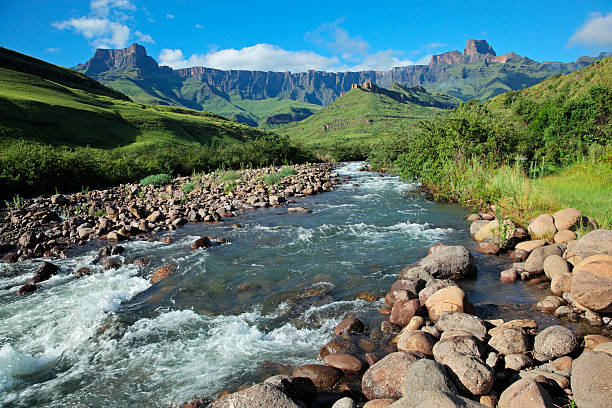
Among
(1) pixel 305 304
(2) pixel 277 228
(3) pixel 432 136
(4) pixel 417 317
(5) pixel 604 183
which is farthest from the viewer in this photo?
(3) pixel 432 136

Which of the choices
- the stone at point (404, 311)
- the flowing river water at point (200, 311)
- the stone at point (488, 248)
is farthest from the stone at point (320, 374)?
the stone at point (488, 248)

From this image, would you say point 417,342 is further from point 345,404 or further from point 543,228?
point 543,228

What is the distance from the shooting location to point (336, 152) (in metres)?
59.9

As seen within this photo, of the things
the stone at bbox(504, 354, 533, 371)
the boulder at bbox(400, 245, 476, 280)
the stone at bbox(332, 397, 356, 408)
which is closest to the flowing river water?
the boulder at bbox(400, 245, 476, 280)

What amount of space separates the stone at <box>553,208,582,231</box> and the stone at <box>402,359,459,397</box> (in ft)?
26.9

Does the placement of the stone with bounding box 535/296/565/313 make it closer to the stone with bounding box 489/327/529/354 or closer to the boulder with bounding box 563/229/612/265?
the boulder with bounding box 563/229/612/265

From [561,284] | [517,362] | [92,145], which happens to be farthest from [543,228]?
[92,145]

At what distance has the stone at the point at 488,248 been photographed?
35.5 feet

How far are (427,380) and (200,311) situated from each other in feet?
18.3

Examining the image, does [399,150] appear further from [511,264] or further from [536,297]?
[536,297]

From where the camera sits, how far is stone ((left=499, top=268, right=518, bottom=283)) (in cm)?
877

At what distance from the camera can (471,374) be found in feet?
15.5

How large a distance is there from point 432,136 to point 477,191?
8017 millimetres

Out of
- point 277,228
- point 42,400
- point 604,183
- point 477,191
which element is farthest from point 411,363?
point 604,183
